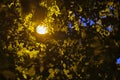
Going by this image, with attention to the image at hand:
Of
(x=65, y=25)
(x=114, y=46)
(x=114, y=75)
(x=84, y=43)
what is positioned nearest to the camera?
(x=114, y=46)

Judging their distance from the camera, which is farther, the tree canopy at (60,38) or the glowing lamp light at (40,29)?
the glowing lamp light at (40,29)

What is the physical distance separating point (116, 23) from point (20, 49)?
4.15 m

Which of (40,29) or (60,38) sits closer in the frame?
(60,38)

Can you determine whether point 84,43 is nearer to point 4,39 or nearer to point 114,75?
point 114,75

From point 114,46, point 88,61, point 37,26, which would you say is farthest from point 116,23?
point 37,26

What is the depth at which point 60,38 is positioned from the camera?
42.6ft

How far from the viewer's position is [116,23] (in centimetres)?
1025

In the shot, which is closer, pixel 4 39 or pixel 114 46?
pixel 114 46

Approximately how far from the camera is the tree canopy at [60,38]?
11078mm

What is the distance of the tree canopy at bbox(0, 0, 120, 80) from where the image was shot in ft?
36.3

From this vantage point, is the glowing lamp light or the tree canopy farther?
the glowing lamp light

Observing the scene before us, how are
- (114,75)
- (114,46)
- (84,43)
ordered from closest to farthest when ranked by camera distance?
(114,46), (114,75), (84,43)

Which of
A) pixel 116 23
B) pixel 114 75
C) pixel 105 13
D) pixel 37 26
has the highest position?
pixel 37 26

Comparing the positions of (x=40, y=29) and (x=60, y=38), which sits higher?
(x=40, y=29)
